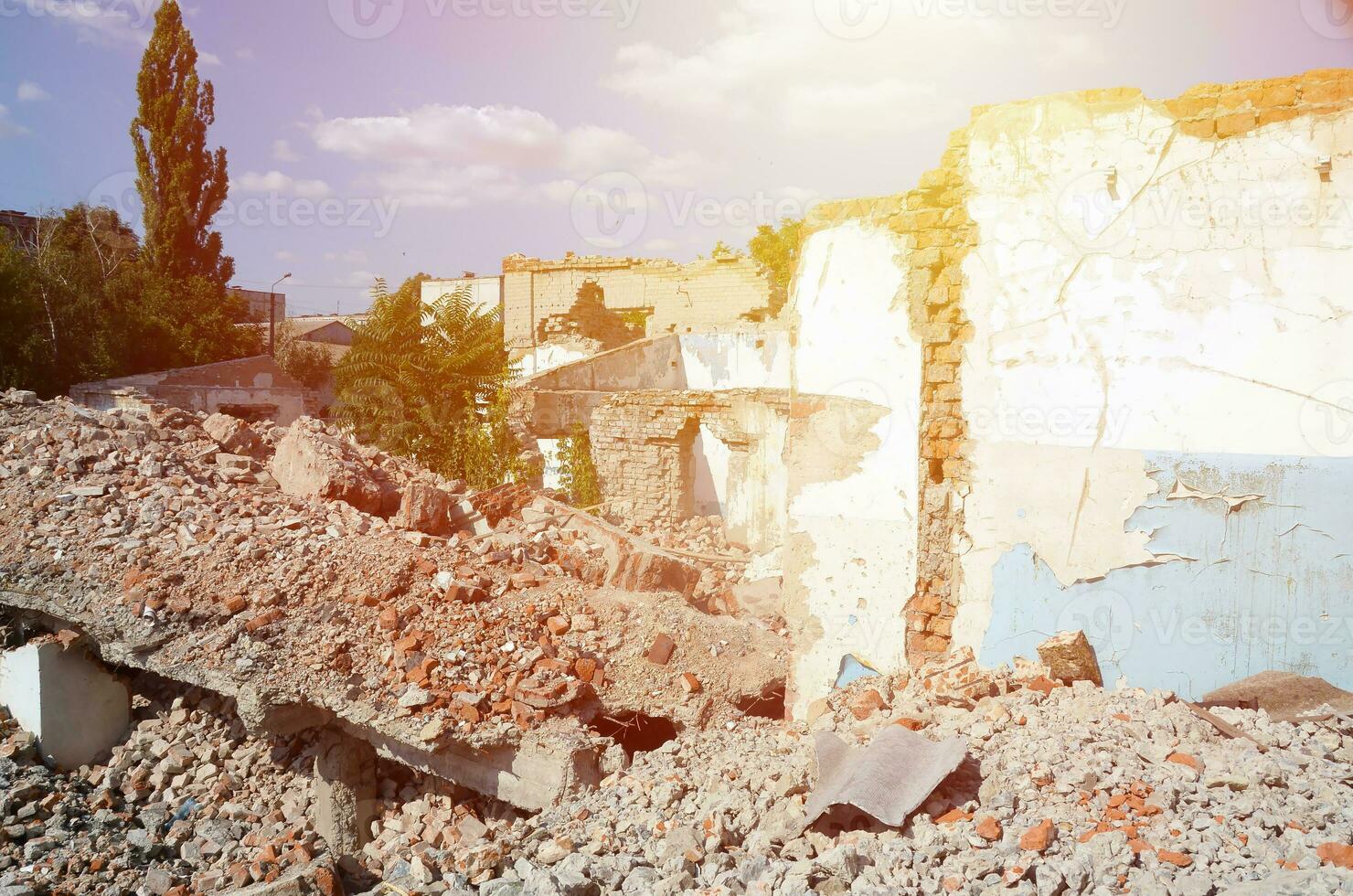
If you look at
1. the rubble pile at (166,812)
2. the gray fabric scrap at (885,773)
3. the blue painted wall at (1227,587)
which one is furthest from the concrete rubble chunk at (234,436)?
the blue painted wall at (1227,587)

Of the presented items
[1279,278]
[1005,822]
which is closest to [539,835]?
[1005,822]

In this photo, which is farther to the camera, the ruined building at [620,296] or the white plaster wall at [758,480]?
the ruined building at [620,296]

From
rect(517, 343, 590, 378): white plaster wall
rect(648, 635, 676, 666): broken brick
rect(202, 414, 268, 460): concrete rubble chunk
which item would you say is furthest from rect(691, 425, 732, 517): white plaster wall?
rect(648, 635, 676, 666): broken brick

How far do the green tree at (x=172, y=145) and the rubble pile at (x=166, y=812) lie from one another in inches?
789

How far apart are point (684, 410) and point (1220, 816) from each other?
9831mm

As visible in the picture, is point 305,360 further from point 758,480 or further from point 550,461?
point 758,480

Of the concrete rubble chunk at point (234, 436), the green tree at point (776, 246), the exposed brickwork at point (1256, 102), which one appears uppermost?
the green tree at point (776, 246)

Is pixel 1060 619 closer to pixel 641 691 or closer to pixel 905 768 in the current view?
pixel 905 768

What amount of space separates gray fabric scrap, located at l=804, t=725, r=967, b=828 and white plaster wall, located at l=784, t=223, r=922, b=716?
109 cm

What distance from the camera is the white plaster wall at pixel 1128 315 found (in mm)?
3570

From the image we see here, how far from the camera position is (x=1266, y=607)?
3.73m

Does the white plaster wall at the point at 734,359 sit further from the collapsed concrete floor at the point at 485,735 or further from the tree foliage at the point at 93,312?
the tree foliage at the point at 93,312

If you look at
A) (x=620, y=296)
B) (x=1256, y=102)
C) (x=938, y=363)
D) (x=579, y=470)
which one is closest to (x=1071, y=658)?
(x=938, y=363)

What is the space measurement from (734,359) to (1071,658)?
1299 cm
